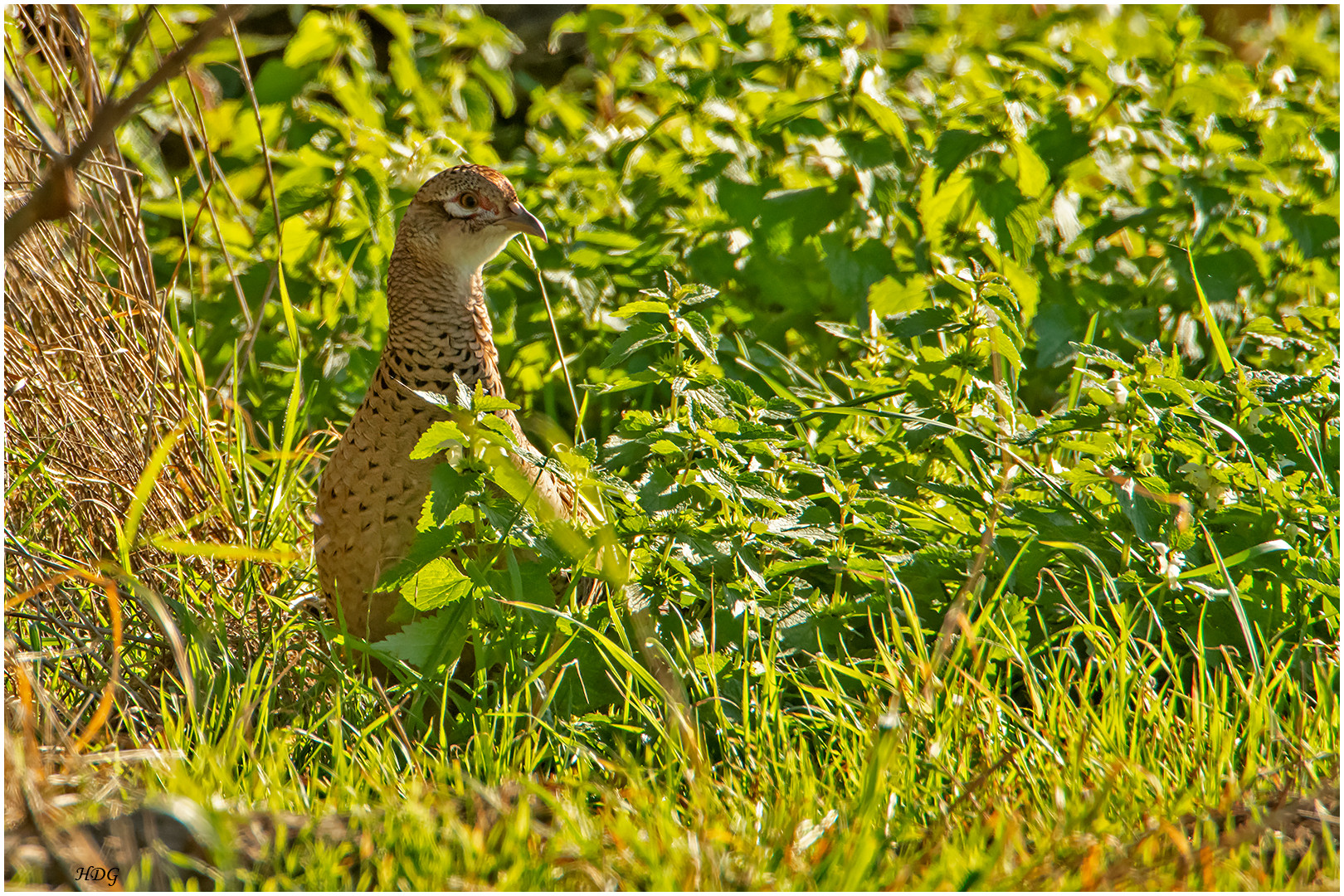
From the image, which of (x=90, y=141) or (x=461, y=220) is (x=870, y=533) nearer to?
(x=461, y=220)

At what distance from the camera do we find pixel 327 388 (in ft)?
11.0

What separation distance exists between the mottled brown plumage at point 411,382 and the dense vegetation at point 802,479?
135 mm

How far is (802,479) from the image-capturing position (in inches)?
116

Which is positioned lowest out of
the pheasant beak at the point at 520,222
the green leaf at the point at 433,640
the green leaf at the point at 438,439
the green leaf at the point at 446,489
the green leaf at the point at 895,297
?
the green leaf at the point at 433,640

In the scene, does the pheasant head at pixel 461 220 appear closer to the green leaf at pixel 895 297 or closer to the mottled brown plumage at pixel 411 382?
Result: the mottled brown plumage at pixel 411 382


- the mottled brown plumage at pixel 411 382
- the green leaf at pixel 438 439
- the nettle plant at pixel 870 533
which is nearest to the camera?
the green leaf at pixel 438 439

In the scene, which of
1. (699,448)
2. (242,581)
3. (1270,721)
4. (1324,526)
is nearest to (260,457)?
(242,581)

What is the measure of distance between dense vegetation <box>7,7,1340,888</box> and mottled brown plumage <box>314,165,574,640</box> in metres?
0.14

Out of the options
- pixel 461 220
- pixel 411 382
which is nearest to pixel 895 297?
pixel 461 220

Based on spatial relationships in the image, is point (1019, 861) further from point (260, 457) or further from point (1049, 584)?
point (260, 457)

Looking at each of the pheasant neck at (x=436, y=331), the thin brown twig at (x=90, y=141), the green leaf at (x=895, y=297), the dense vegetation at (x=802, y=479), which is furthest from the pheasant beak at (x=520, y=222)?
the thin brown twig at (x=90, y=141)

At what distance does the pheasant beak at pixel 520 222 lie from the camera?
270cm

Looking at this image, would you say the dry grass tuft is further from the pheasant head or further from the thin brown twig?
the thin brown twig

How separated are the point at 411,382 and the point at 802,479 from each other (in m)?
1.02
